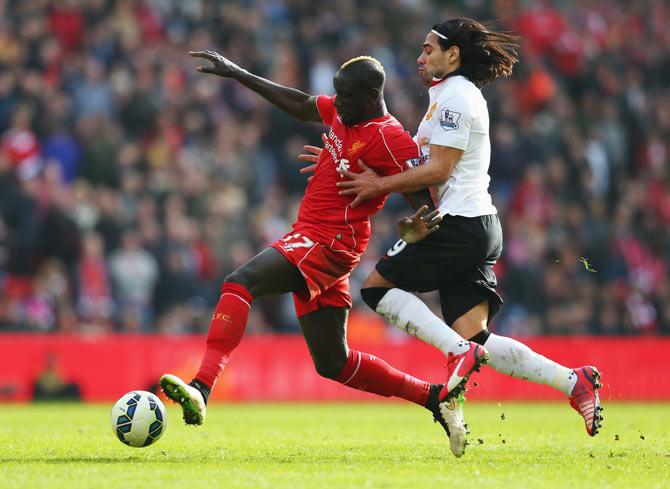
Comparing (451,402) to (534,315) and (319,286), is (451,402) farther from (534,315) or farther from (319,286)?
(534,315)

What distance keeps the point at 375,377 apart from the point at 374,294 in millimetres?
696

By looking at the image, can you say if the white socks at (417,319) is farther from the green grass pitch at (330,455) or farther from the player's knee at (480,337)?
the green grass pitch at (330,455)

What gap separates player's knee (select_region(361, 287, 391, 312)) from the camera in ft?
24.6

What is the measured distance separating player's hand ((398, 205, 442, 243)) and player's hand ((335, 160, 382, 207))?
299 mm

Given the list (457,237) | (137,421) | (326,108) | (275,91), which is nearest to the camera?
(137,421)

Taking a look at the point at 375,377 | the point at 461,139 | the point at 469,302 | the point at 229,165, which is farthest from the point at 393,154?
the point at 229,165

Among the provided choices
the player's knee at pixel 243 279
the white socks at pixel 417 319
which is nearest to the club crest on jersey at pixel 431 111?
the white socks at pixel 417 319

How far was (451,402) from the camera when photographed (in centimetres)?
721

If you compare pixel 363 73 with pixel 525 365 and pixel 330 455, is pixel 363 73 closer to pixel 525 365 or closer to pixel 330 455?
pixel 525 365

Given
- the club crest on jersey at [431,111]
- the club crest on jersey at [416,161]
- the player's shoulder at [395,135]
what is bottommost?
the club crest on jersey at [416,161]

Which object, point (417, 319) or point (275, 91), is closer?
point (417, 319)

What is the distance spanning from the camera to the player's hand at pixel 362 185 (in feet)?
24.3

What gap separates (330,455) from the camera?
7.42m

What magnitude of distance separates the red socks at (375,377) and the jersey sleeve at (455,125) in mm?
1571
